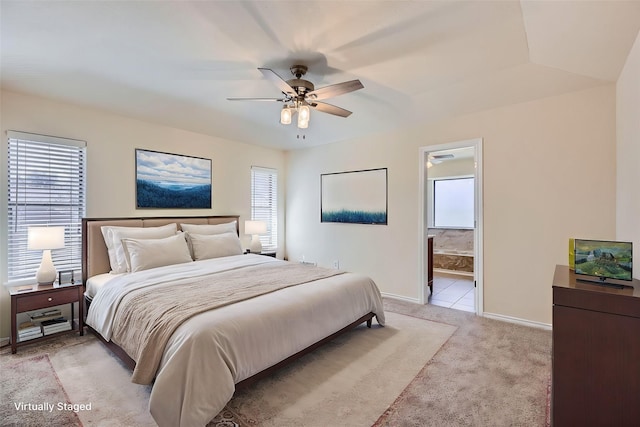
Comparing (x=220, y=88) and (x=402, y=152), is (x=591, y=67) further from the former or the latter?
(x=220, y=88)

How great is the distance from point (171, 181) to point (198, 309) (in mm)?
2779

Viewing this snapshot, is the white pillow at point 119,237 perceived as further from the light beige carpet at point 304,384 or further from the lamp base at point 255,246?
the lamp base at point 255,246

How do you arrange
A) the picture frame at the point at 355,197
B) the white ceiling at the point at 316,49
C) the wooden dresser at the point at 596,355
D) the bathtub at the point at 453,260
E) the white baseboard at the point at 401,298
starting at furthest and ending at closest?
1. the bathtub at the point at 453,260
2. the picture frame at the point at 355,197
3. the white baseboard at the point at 401,298
4. the white ceiling at the point at 316,49
5. the wooden dresser at the point at 596,355

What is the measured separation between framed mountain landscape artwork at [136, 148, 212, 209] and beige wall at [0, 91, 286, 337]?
0.29 ft

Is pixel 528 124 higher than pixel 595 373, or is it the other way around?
pixel 528 124

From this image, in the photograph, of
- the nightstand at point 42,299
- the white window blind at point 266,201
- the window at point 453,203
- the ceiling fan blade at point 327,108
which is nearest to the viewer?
the nightstand at point 42,299

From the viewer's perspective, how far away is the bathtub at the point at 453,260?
20.8 ft

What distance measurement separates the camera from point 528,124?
3395mm

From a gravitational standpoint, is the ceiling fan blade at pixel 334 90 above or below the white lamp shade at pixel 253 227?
above

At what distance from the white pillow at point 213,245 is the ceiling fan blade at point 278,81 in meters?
2.36

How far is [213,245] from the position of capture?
4.06 metres

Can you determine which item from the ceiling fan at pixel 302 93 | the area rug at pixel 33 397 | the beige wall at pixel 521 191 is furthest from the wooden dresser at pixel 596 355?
the area rug at pixel 33 397

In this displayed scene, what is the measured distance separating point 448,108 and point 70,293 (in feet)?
15.4

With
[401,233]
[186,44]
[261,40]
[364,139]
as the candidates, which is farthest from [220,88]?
[401,233]
